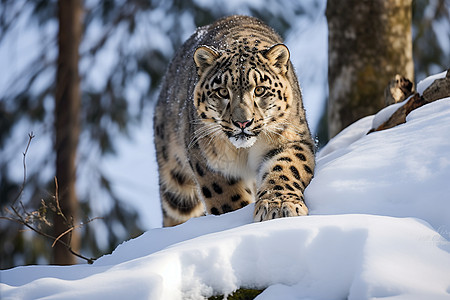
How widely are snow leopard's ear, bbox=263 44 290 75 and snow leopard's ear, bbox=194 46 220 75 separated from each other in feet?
1.27

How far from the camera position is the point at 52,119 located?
390 inches

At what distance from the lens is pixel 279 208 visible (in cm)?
354

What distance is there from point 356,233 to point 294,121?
1971 mm

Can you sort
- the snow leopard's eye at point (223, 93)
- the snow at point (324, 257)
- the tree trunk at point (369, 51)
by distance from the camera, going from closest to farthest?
the snow at point (324, 257) → the snow leopard's eye at point (223, 93) → the tree trunk at point (369, 51)

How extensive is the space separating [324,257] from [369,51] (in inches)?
147

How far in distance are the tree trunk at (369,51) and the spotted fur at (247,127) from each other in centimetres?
100

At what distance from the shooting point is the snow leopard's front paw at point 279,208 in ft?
11.3

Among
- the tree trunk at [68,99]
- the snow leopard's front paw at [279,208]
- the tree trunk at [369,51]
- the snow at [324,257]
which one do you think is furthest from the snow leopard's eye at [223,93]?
the tree trunk at [68,99]

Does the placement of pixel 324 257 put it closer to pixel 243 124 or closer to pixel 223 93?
pixel 243 124

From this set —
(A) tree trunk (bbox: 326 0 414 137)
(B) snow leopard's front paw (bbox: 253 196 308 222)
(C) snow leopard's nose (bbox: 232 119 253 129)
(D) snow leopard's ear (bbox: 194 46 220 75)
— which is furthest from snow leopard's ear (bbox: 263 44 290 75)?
(A) tree trunk (bbox: 326 0 414 137)

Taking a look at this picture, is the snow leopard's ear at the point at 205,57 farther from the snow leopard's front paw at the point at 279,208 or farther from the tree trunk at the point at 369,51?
the tree trunk at the point at 369,51

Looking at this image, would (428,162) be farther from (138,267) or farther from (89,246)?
(89,246)

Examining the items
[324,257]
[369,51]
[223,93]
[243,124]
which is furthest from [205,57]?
[324,257]

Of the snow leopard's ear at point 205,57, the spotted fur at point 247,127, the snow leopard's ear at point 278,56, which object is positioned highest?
the snow leopard's ear at point 205,57
